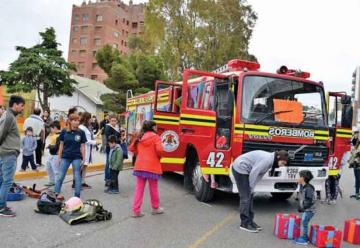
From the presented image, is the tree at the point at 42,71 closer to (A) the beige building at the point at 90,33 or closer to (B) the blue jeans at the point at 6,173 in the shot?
(B) the blue jeans at the point at 6,173

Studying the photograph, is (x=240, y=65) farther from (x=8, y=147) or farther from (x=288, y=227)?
(x=8, y=147)

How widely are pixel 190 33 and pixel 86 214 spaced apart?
2545cm

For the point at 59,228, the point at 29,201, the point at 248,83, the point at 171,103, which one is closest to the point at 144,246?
the point at 59,228

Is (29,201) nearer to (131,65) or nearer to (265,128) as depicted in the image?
(265,128)

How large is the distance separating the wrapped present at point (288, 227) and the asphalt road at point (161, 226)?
144mm

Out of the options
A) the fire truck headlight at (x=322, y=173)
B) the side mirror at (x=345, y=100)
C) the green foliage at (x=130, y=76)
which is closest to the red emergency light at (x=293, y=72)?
the side mirror at (x=345, y=100)

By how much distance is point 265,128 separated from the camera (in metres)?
8.29

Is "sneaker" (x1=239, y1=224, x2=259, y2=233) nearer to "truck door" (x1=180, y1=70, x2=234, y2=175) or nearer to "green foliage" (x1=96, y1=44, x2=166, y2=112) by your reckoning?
"truck door" (x1=180, y1=70, x2=234, y2=175)

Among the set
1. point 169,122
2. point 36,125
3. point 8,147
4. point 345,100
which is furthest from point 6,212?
point 345,100

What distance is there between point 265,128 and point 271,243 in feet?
8.02

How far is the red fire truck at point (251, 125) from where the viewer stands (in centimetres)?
834

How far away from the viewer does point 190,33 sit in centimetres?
3120

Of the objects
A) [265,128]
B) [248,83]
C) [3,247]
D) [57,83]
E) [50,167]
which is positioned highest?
[57,83]

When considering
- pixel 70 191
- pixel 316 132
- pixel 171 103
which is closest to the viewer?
pixel 316 132
